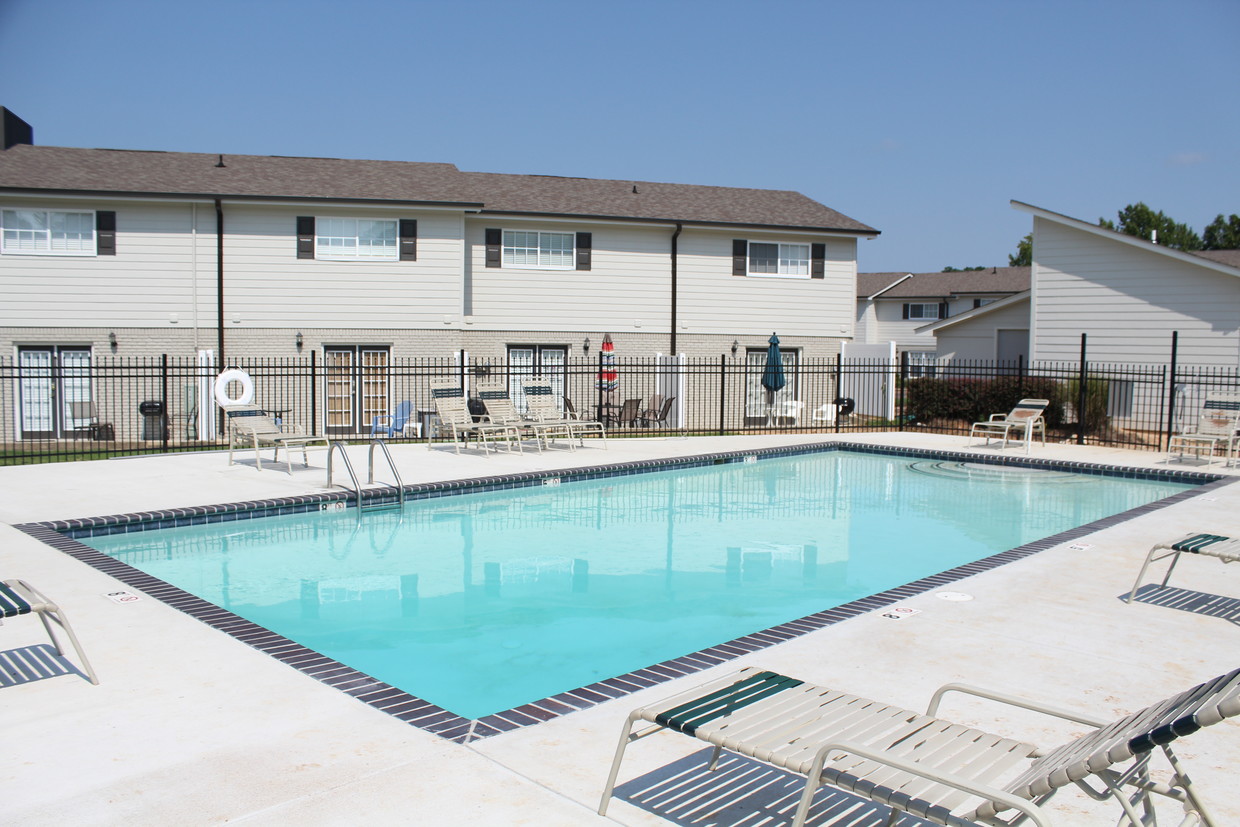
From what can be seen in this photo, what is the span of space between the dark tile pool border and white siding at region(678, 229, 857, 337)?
28.8ft

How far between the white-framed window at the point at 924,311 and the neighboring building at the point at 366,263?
58.5 feet

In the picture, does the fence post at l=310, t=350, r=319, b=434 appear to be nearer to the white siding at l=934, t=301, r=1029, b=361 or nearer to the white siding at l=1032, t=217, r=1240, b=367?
the white siding at l=1032, t=217, r=1240, b=367

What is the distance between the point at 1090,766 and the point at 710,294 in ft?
68.4

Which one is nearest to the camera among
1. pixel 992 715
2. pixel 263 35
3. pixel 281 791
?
pixel 281 791

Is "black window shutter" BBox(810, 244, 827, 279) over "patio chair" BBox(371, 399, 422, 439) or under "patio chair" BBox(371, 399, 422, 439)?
over

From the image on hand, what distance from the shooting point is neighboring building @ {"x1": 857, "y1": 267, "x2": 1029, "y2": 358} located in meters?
39.1

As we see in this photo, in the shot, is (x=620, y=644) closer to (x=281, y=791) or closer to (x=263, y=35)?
(x=281, y=791)

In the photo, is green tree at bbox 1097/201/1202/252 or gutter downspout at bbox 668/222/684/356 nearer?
gutter downspout at bbox 668/222/684/356

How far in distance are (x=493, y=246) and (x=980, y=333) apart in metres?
16.2

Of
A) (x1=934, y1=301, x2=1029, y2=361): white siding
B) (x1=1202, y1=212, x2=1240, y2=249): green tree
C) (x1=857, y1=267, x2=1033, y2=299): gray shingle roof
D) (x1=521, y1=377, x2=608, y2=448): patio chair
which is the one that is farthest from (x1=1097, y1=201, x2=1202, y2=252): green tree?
(x1=521, y1=377, x2=608, y2=448): patio chair

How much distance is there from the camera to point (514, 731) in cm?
415

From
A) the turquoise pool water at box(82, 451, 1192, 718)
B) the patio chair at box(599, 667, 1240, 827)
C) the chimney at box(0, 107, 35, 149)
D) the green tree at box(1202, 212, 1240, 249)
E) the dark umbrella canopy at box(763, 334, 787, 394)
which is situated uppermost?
the green tree at box(1202, 212, 1240, 249)

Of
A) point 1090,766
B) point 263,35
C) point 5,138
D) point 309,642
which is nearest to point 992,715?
point 1090,766

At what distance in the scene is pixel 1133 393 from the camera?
20922 millimetres
